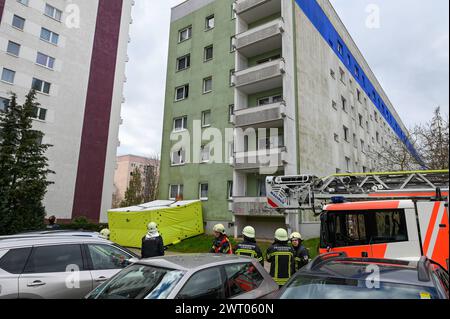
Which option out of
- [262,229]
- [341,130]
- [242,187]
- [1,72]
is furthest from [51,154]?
[341,130]

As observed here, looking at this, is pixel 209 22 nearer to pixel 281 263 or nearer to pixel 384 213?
pixel 384 213

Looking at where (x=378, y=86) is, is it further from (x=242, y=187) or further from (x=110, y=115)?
(x=110, y=115)

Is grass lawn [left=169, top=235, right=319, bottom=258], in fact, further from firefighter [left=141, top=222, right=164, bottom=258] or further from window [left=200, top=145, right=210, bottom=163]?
firefighter [left=141, top=222, right=164, bottom=258]

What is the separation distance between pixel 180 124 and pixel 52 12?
17.4 meters

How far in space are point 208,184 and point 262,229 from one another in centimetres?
511

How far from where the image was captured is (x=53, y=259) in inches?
203

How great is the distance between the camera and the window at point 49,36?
91.5ft

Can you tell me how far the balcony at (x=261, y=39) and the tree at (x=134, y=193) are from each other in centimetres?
3015

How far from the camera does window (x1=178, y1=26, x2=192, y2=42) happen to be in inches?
1030

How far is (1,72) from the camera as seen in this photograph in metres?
24.8

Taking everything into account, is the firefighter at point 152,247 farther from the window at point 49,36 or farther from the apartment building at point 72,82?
the window at point 49,36

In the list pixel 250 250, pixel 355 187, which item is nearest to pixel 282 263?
pixel 250 250

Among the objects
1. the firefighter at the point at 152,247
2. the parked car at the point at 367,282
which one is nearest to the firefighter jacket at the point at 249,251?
the firefighter at the point at 152,247

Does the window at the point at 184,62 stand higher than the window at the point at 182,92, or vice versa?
the window at the point at 184,62
